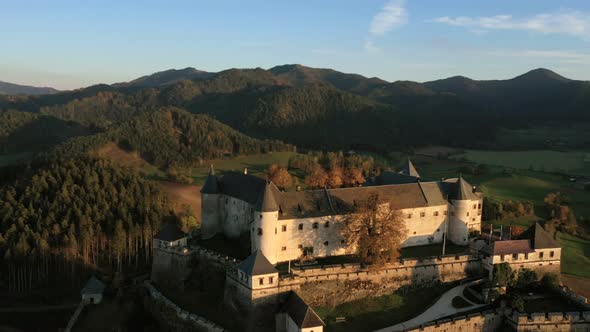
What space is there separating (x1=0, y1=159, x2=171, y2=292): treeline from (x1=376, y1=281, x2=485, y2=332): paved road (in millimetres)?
48474

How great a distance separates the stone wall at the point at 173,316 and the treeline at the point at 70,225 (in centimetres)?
2110

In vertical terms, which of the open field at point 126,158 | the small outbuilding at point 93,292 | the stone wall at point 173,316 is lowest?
the small outbuilding at point 93,292

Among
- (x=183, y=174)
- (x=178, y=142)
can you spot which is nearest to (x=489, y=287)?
(x=183, y=174)

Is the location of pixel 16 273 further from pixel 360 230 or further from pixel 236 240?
pixel 360 230

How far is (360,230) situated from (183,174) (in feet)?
314

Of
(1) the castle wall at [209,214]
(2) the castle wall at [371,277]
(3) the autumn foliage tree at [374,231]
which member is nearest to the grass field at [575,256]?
(2) the castle wall at [371,277]

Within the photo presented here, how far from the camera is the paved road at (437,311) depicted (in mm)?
49594

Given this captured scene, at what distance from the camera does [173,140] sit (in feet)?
556

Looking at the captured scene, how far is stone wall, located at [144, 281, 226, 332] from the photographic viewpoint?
Result: 1993 inches

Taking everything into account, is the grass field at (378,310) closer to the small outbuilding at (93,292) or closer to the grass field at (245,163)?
the small outbuilding at (93,292)

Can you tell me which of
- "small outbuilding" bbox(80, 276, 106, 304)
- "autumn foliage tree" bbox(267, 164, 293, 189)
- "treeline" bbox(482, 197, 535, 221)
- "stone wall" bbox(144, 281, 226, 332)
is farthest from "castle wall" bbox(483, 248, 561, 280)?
"autumn foliage tree" bbox(267, 164, 293, 189)

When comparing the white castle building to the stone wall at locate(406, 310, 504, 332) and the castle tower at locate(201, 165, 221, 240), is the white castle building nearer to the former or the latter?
the castle tower at locate(201, 165, 221, 240)

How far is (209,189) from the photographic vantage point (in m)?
66.4

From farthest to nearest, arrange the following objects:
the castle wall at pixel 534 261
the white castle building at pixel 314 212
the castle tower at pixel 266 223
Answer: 1. the castle wall at pixel 534 261
2. the white castle building at pixel 314 212
3. the castle tower at pixel 266 223
